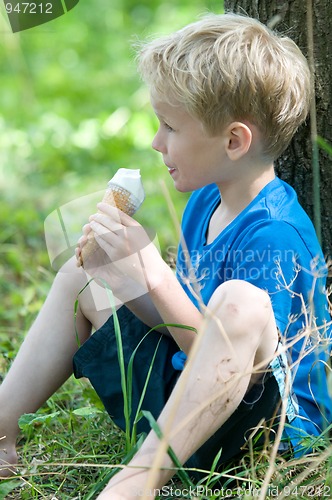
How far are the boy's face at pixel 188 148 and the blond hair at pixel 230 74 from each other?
0.02 meters

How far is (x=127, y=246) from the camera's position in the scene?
174 centimetres

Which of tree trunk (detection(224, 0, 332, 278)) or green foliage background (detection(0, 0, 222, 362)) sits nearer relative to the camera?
tree trunk (detection(224, 0, 332, 278))

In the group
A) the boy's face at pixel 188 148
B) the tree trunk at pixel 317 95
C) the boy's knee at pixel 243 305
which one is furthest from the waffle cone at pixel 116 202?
the tree trunk at pixel 317 95

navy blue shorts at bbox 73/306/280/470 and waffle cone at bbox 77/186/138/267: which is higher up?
waffle cone at bbox 77/186/138/267

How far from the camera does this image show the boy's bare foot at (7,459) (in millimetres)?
1883

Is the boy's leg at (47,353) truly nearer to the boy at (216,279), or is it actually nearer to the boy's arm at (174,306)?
the boy at (216,279)

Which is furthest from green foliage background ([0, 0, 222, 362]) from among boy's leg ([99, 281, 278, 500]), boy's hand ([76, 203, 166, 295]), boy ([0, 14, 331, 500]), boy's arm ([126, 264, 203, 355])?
boy's leg ([99, 281, 278, 500])

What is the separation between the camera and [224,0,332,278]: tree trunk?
6.68ft

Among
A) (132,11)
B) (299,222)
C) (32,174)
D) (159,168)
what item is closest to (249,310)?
(299,222)

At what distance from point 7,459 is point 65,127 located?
275 centimetres

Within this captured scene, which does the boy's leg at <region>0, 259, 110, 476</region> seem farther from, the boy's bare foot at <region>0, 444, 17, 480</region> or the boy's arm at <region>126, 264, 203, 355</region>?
the boy's arm at <region>126, 264, 203, 355</region>

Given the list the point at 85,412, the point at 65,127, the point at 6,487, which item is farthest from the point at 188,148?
the point at 65,127

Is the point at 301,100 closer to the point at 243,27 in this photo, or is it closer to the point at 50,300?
the point at 243,27

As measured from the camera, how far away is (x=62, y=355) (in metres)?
2.01
